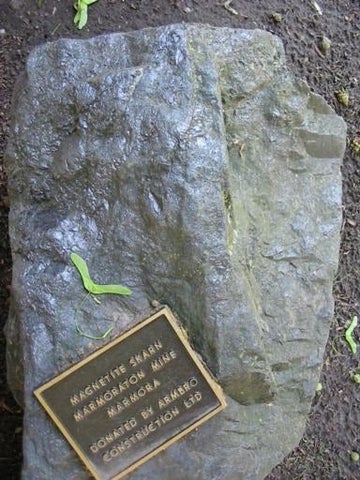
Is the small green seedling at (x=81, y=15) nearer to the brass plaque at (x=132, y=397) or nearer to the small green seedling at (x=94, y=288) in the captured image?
the small green seedling at (x=94, y=288)

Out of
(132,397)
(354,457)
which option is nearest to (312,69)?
(354,457)

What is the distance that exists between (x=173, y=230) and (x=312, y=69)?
5.84 feet

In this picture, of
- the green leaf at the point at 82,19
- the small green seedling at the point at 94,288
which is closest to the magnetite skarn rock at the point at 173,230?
the small green seedling at the point at 94,288

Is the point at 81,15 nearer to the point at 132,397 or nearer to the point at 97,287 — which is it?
the point at 97,287

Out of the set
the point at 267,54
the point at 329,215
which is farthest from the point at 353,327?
the point at 267,54

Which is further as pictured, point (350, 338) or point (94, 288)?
point (350, 338)

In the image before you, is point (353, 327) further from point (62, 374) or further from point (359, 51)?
point (62, 374)

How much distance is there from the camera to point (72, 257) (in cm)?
226

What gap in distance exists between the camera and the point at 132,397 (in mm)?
2262

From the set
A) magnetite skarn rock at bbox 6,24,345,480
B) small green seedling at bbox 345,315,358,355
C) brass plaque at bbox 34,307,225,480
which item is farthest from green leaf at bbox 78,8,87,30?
small green seedling at bbox 345,315,358,355

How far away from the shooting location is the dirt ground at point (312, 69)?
130 inches

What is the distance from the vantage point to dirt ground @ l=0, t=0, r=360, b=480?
3.30 metres

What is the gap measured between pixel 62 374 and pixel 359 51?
2497mm

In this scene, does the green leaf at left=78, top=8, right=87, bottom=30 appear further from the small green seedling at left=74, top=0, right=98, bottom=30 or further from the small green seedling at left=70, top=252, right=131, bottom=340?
the small green seedling at left=70, top=252, right=131, bottom=340
